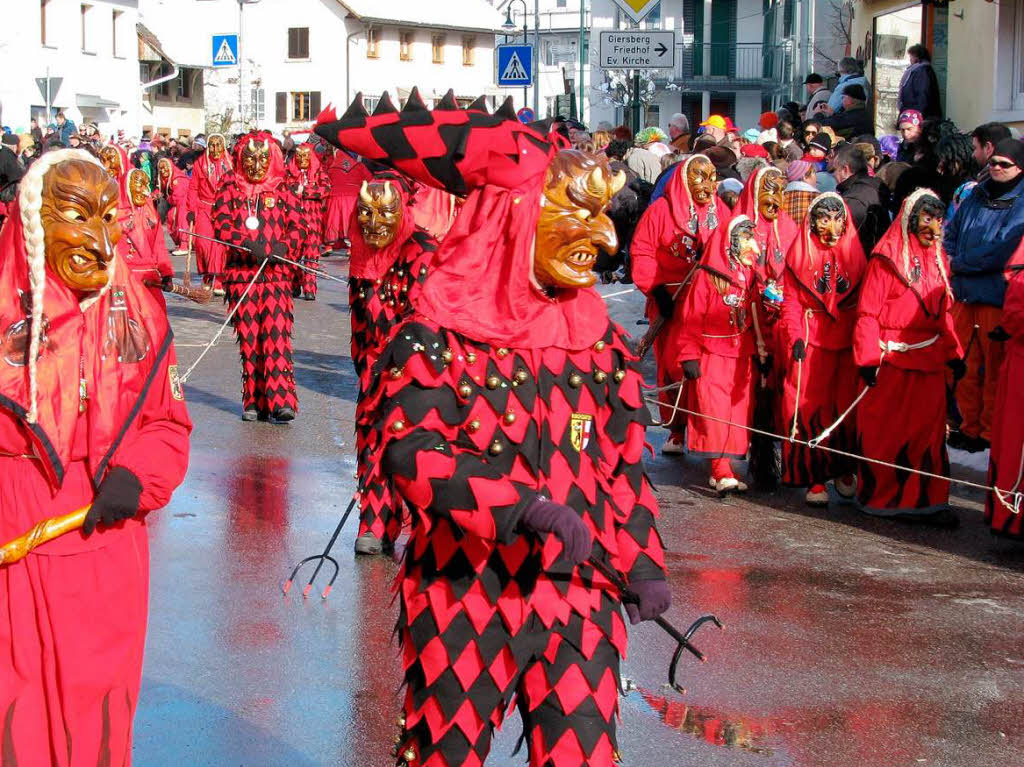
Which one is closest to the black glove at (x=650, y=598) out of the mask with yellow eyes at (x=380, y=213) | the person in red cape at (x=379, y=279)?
the person in red cape at (x=379, y=279)

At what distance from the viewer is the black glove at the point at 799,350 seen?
31.3ft

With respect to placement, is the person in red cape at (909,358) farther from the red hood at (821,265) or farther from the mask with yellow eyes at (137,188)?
the mask with yellow eyes at (137,188)

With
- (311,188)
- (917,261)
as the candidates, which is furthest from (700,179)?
(311,188)

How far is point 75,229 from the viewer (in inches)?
156

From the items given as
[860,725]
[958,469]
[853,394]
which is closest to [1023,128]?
[958,469]

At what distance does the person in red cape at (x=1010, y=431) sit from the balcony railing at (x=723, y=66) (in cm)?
4554

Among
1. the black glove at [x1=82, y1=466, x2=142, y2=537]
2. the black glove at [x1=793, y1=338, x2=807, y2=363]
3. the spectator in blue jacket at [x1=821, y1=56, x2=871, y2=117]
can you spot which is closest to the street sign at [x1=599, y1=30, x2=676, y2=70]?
the spectator in blue jacket at [x1=821, y1=56, x2=871, y2=117]

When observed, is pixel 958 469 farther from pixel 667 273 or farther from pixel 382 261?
pixel 382 261

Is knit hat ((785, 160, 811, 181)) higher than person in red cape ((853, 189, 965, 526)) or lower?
higher

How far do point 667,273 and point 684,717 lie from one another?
573 cm

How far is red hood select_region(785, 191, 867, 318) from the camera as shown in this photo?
9594 millimetres

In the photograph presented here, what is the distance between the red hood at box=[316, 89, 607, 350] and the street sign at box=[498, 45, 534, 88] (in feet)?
59.0

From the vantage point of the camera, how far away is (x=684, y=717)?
588cm

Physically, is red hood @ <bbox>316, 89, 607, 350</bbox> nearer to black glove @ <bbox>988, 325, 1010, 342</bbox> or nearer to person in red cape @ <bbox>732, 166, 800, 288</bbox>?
black glove @ <bbox>988, 325, 1010, 342</bbox>
